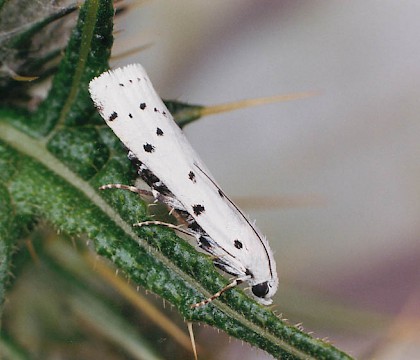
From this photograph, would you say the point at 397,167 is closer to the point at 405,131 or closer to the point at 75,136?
the point at 405,131

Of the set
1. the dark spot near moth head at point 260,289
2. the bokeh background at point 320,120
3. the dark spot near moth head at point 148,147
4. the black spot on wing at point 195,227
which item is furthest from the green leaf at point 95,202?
the bokeh background at point 320,120

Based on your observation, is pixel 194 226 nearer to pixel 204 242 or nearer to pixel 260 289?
pixel 204 242

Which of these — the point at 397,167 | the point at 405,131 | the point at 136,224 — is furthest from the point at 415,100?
the point at 136,224

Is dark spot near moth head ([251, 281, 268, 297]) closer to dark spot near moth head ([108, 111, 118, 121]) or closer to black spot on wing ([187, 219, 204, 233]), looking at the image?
black spot on wing ([187, 219, 204, 233])

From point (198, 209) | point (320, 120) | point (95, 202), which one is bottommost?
point (95, 202)

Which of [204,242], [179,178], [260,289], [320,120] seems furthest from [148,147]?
[320,120]

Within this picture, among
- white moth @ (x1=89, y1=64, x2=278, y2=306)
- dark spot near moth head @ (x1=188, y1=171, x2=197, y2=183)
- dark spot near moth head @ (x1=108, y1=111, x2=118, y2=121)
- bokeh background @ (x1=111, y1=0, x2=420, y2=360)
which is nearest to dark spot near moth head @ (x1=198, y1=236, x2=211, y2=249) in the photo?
white moth @ (x1=89, y1=64, x2=278, y2=306)
